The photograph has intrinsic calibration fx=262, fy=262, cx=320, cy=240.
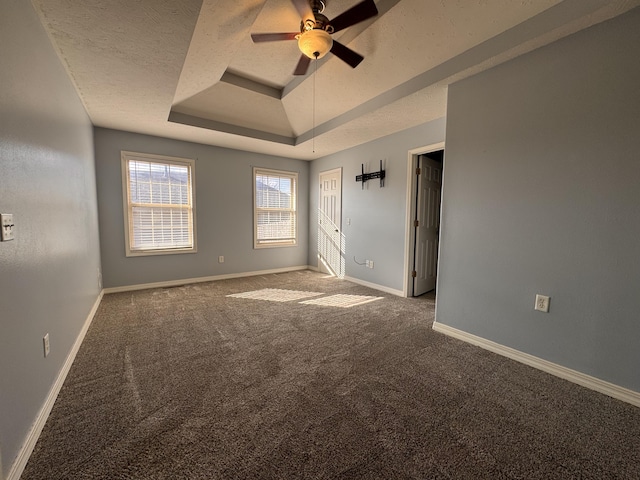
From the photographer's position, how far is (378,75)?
2.78 metres

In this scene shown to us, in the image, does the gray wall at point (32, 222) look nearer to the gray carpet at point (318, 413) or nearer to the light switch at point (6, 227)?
the light switch at point (6, 227)

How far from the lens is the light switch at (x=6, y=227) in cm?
114

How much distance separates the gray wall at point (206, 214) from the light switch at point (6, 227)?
302 cm

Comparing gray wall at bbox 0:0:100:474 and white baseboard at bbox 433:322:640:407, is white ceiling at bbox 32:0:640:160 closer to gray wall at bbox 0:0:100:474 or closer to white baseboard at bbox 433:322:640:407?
gray wall at bbox 0:0:100:474

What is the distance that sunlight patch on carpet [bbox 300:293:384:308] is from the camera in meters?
3.46

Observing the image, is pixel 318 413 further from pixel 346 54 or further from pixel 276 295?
pixel 346 54

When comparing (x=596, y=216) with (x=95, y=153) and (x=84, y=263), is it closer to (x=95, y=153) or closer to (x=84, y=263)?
(x=84, y=263)

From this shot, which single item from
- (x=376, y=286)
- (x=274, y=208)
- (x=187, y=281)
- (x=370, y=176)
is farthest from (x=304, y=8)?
(x=187, y=281)

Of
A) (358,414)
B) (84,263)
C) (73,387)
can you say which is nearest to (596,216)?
(358,414)

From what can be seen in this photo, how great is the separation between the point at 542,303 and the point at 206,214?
4.56m

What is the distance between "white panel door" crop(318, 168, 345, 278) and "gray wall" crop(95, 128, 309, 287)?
514 millimetres

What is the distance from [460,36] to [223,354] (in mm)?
3248

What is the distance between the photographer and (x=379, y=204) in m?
4.15

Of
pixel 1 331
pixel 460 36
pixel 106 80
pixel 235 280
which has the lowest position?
pixel 235 280
